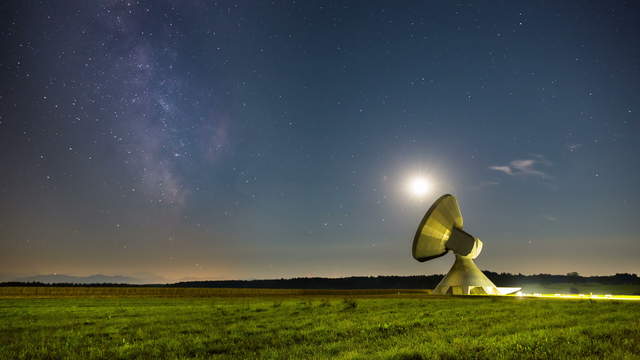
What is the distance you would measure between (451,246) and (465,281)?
377cm

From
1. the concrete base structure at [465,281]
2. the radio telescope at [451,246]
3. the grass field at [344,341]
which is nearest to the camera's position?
the grass field at [344,341]

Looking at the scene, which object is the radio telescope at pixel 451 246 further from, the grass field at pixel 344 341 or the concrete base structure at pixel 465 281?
the grass field at pixel 344 341

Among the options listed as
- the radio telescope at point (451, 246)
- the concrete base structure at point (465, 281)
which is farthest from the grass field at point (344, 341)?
the concrete base structure at point (465, 281)

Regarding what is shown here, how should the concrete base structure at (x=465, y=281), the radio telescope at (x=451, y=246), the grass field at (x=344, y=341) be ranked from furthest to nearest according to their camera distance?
the concrete base structure at (x=465, y=281), the radio telescope at (x=451, y=246), the grass field at (x=344, y=341)

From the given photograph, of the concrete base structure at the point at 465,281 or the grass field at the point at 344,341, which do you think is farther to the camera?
the concrete base structure at the point at 465,281

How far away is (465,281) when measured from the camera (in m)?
45.5

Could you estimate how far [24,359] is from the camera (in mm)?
9930

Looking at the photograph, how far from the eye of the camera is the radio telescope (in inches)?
1762

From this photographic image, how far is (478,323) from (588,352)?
6.46m

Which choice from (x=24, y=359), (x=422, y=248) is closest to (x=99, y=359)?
(x=24, y=359)

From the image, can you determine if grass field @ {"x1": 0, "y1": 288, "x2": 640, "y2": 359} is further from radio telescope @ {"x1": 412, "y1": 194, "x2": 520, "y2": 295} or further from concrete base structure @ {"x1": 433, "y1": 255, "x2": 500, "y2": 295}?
concrete base structure @ {"x1": 433, "y1": 255, "x2": 500, "y2": 295}

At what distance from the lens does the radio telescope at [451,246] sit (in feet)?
147

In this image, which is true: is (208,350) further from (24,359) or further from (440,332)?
(440,332)

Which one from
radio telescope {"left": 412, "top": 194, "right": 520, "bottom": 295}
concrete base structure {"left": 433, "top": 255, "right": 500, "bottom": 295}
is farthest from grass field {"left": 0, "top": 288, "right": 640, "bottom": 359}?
concrete base structure {"left": 433, "top": 255, "right": 500, "bottom": 295}
